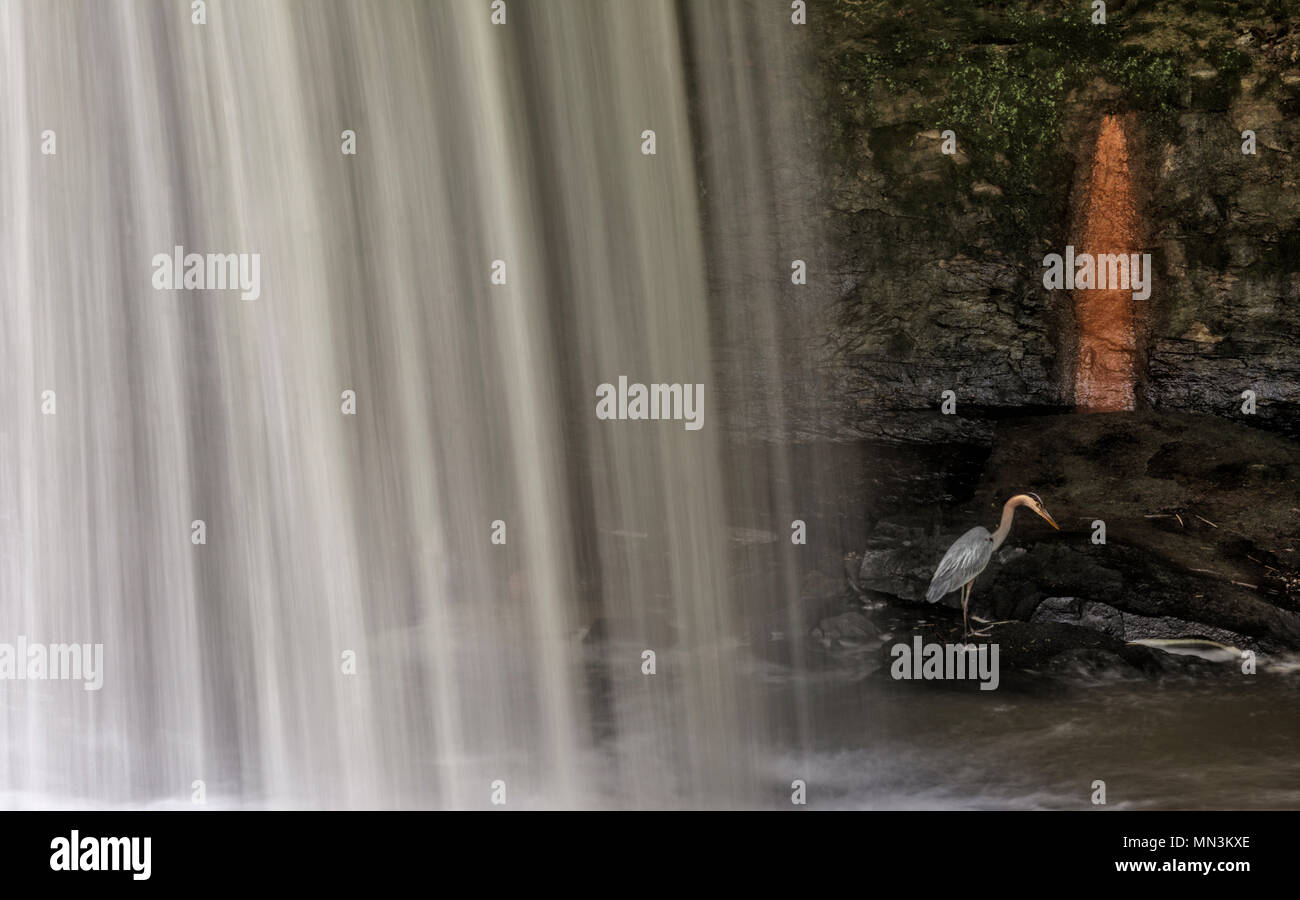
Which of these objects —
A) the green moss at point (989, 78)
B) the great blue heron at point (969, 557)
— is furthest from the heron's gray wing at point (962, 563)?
the green moss at point (989, 78)

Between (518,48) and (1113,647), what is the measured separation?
18.7ft

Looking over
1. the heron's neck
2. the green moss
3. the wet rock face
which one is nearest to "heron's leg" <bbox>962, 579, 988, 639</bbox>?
the heron's neck

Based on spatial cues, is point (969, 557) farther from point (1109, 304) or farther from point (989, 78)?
point (989, 78)

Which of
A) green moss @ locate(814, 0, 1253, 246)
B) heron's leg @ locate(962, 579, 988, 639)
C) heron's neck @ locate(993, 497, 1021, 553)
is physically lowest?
heron's leg @ locate(962, 579, 988, 639)

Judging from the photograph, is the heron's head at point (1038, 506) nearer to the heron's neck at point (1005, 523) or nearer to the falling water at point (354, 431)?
the heron's neck at point (1005, 523)

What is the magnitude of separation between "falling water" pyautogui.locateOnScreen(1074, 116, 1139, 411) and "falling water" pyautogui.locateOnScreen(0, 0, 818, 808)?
2.90 metres

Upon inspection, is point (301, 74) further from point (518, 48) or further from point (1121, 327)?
point (1121, 327)

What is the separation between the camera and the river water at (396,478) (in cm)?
651

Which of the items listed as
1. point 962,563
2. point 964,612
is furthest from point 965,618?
point 962,563

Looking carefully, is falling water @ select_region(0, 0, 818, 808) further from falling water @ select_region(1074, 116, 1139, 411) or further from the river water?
falling water @ select_region(1074, 116, 1139, 411)

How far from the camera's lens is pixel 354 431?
6.91 meters

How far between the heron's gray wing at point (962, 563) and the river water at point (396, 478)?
0.89 m

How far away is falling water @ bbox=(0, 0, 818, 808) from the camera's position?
21.5ft

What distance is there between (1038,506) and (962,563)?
68cm
